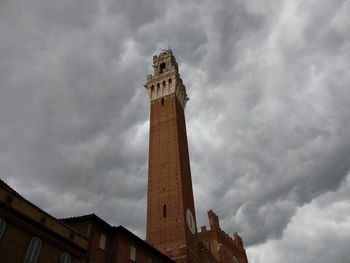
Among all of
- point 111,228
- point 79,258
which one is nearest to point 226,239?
point 111,228

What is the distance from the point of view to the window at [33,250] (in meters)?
13.2

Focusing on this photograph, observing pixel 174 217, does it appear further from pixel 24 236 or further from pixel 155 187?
pixel 24 236

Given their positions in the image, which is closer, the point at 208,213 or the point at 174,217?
the point at 174,217

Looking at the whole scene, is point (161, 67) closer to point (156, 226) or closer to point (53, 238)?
point (156, 226)

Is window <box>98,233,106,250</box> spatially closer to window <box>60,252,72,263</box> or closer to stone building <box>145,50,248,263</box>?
window <box>60,252,72,263</box>

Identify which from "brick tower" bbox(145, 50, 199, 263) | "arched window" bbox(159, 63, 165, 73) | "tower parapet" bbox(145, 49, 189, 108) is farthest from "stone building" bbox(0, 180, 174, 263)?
"arched window" bbox(159, 63, 165, 73)

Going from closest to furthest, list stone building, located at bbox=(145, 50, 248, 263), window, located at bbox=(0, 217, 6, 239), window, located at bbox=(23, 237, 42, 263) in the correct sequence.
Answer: window, located at bbox=(0, 217, 6, 239) < window, located at bbox=(23, 237, 42, 263) < stone building, located at bbox=(145, 50, 248, 263)

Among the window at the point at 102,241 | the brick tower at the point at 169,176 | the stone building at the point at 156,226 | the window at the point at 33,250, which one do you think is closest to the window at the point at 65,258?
the stone building at the point at 156,226

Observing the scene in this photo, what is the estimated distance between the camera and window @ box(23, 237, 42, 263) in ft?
43.2

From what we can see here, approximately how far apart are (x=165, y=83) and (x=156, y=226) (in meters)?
19.2

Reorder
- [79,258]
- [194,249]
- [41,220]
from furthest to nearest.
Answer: [194,249], [79,258], [41,220]

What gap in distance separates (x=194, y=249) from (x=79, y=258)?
46.8ft

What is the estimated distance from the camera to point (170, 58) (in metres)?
45.3

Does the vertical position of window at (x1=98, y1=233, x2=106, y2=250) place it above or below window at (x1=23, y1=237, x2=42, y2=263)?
above
